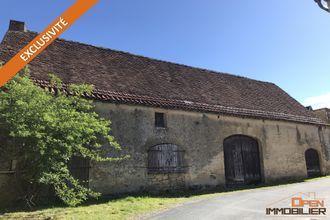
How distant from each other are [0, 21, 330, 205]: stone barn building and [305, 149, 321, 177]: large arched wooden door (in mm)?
60

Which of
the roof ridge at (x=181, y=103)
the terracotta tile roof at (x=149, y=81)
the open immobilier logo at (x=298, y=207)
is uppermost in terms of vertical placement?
the terracotta tile roof at (x=149, y=81)

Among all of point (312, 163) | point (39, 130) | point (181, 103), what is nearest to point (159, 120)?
point (181, 103)

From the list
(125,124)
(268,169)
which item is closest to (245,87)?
(268,169)

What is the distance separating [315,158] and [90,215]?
1509 centimetres

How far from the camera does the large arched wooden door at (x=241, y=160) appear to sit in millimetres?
13518

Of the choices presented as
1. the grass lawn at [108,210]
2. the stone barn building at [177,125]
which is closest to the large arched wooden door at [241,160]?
the stone barn building at [177,125]

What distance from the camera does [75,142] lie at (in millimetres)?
7125

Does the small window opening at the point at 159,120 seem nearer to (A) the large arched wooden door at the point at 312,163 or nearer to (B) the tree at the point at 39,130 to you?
(B) the tree at the point at 39,130

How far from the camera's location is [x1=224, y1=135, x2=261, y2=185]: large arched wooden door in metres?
13.5

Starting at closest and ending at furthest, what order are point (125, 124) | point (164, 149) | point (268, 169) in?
point (125, 124)
point (164, 149)
point (268, 169)

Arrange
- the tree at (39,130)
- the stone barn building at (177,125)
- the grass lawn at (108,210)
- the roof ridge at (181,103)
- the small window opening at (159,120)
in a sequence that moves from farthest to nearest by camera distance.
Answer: the small window opening at (159,120) < the stone barn building at (177,125) < the roof ridge at (181,103) < the grass lawn at (108,210) < the tree at (39,130)

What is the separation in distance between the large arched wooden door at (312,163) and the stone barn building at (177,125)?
0.06m

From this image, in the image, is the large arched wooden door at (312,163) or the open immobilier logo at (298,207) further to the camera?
the large arched wooden door at (312,163)

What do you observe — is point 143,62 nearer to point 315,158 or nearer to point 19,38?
point 19,38
